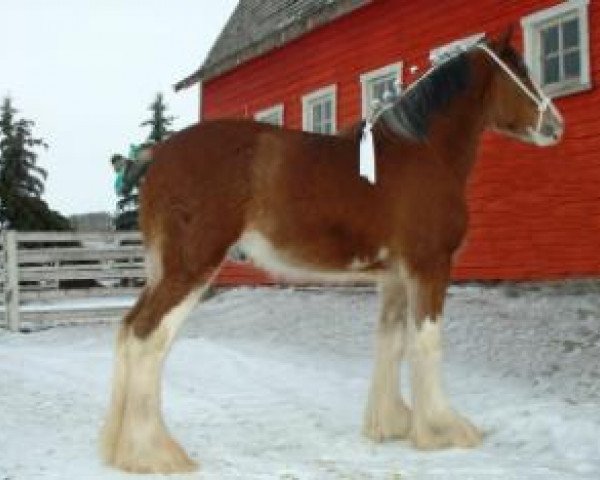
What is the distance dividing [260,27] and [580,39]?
807 cm

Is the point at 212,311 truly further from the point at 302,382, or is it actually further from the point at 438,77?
the point at 438,77

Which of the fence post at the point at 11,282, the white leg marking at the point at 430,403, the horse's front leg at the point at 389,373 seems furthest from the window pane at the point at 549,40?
the fence post at the point at 11,282

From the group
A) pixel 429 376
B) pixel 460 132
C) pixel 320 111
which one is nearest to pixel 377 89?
pixel 320 111

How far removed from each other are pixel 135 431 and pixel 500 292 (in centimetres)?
751

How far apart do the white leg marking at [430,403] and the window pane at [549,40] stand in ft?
22.5

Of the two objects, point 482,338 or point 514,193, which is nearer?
point 482,338

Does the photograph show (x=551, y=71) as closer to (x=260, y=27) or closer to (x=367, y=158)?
(x=367, y=158)

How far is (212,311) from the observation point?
49.0 ft

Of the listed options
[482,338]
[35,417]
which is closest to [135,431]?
[35,417]

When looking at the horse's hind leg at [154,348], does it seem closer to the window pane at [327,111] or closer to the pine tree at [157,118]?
the window pane at [327,111]

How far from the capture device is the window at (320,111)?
15469 mm

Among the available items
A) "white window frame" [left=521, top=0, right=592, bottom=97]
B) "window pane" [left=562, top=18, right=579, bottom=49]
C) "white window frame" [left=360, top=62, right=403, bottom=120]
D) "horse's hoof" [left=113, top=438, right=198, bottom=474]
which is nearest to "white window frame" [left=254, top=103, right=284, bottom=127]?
"white window frame" [left=360, top=62, right=403, bottom=120]

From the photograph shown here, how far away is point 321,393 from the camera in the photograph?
760 cm

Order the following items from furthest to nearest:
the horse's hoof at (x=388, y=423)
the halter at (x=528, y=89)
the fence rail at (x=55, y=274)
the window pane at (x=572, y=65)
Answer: the fence rail at (x=55, y=274) < the window pane at (x=572, y=65) < the halter at (x=528, y=89) < the horse's hoof at (x=388, y=423)
